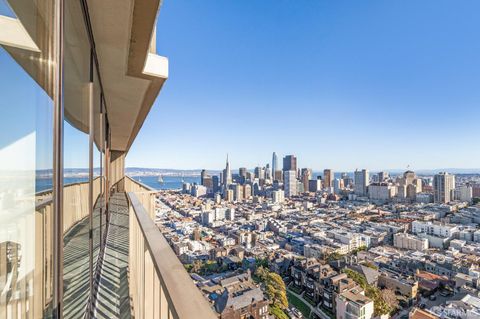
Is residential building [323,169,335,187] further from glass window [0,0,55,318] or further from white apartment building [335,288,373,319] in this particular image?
glass window [0,0,55,318]

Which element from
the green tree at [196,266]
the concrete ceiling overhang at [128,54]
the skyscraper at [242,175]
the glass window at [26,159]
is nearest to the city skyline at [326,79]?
the concrete ceiling overhang at [128,54]

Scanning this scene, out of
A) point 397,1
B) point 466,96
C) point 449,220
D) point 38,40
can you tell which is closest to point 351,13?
point 397,1

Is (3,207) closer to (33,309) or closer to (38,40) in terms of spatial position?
(33,309)

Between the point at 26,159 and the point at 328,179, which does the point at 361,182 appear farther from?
the point at 26,159

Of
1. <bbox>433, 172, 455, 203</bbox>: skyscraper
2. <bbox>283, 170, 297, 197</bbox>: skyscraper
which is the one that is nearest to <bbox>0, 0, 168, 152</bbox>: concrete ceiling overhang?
<bbox>433, 172, 455, 203</bbox>: skyscraper

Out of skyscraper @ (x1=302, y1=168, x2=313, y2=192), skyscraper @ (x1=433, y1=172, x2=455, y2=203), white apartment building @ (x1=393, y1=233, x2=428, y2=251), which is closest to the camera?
white apartment building @ (x1=393, y1=233, x2=428, y2=251)
